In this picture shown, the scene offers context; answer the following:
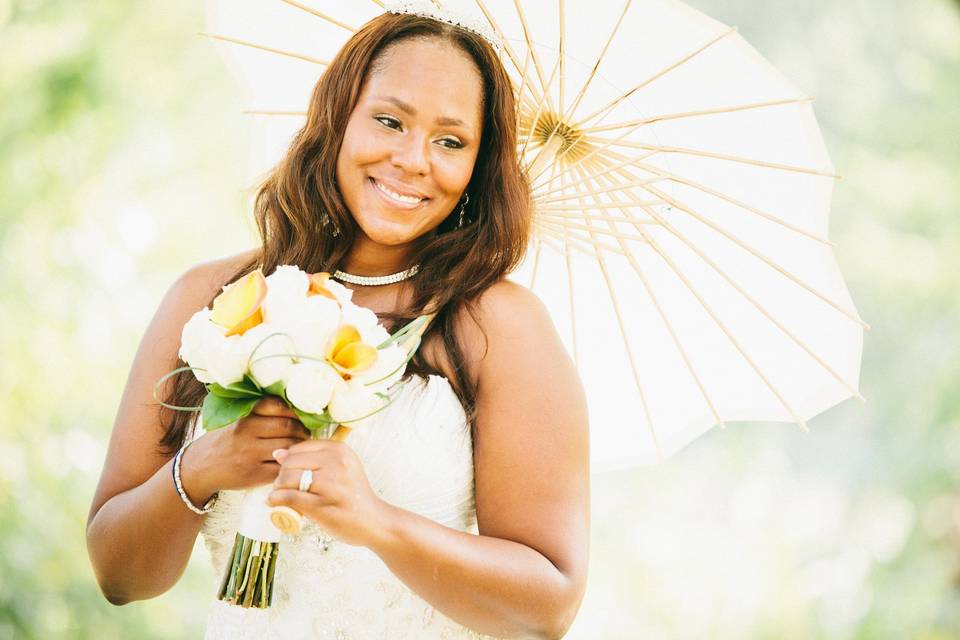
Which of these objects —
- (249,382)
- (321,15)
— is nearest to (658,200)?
(321,15)

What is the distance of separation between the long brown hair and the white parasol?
0.12 m

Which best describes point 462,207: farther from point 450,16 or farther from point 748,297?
point 748,297

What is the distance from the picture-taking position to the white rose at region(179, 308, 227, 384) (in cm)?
190

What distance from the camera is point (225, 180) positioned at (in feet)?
24.5

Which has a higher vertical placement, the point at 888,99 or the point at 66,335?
the point at 888,99

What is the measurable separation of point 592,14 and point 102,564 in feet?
5.58

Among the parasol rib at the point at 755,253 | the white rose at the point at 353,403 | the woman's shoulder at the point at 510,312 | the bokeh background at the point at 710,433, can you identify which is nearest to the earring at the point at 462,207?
the woman's shoulder at the point at 510,312

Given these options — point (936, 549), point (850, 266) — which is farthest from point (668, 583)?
point (850, 266)

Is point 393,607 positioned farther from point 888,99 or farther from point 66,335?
point 888,99

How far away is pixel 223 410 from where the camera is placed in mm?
1944

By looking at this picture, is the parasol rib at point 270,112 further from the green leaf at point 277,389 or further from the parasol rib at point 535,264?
the green leaf at point 277,389

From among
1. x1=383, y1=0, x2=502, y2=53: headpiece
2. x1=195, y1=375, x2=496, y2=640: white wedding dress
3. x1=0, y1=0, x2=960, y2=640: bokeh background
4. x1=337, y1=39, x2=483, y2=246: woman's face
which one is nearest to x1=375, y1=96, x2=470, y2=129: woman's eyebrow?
x1=337, y1=39, x2=483, y2=246: woman's face

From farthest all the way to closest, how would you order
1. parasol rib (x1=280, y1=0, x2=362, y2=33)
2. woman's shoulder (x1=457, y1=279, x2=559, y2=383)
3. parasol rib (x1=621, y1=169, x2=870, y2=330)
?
parasol rib (x1=280, y1=0, x2=362, y2=33) < parasol rib (x1=621, y1=169, x2=870, y2=330) < woman's shoulder (x1=457, y1=279, x2=559, y2=383)

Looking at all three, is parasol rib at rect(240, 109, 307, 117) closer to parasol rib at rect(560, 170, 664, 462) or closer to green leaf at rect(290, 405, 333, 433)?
parasol rib at rect(560, 170, 664, 462)
